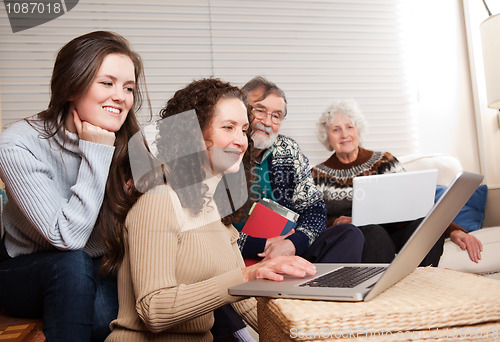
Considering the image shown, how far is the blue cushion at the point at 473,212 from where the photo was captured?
8.10ft

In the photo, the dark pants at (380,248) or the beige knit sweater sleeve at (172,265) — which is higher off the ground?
the beige knit sweater sleeve at (172,265)

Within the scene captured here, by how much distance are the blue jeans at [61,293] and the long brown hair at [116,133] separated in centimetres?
8

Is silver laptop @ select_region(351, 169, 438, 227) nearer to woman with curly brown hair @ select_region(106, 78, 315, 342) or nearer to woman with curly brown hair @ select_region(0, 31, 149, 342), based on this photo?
woman with curly brown hair @ select_region(106, 78, 315, 342)

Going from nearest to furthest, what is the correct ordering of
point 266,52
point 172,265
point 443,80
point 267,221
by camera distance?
point 172,265
point 267,221
point 266,52
point 443,80

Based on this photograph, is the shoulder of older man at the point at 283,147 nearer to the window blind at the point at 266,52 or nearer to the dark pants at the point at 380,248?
the dark pants at the point at 380,248

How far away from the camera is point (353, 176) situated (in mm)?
2400

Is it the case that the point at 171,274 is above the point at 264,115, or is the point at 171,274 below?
below

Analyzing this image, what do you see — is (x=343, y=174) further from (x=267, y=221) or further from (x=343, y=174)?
(x=267, y=221)

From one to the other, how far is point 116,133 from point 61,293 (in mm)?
452

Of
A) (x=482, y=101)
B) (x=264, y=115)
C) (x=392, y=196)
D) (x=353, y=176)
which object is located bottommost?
(x=392, y=196)


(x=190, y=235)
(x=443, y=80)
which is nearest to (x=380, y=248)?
Answer: (x=190, y=235)

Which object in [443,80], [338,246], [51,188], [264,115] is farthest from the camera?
[443,80]

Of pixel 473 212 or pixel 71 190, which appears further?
pixel 473 212

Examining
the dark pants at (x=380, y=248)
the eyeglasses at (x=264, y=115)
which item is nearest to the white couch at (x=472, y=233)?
the dark pants at (x=380, y=248)
